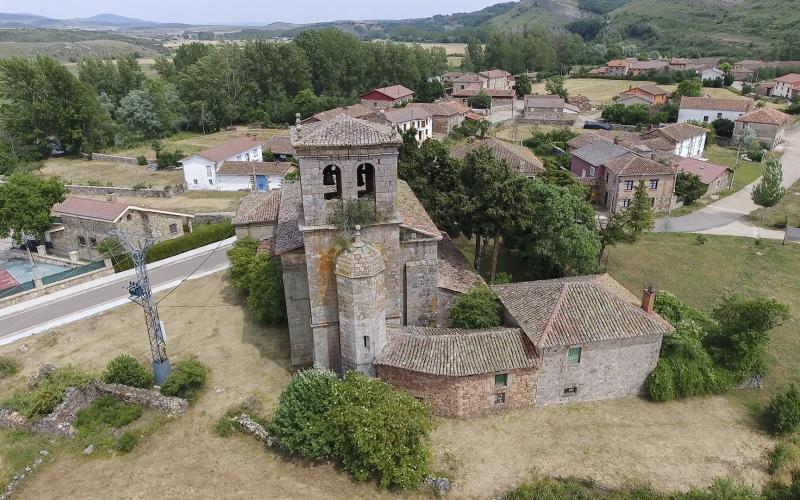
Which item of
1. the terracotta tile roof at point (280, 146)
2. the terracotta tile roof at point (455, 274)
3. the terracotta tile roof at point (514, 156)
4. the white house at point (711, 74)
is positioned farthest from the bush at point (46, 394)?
the white house at point (711, 74)

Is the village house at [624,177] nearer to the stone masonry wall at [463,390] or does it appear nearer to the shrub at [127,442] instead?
the stone masonry wall at [463,390]

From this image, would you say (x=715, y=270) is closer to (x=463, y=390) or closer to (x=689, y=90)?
(x=463, y=390)

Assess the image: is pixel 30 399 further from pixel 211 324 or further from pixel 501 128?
pixel 501 128

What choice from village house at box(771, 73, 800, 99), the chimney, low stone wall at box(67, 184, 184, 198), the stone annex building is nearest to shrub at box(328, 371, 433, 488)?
the stone annex building

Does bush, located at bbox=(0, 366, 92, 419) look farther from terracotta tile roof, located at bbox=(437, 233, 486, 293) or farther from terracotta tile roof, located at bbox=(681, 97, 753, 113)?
terracotta tile roof, located at bbox=(681, 97, 753, 113)

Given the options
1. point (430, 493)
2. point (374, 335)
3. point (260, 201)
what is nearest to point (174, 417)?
point (374, 335)
